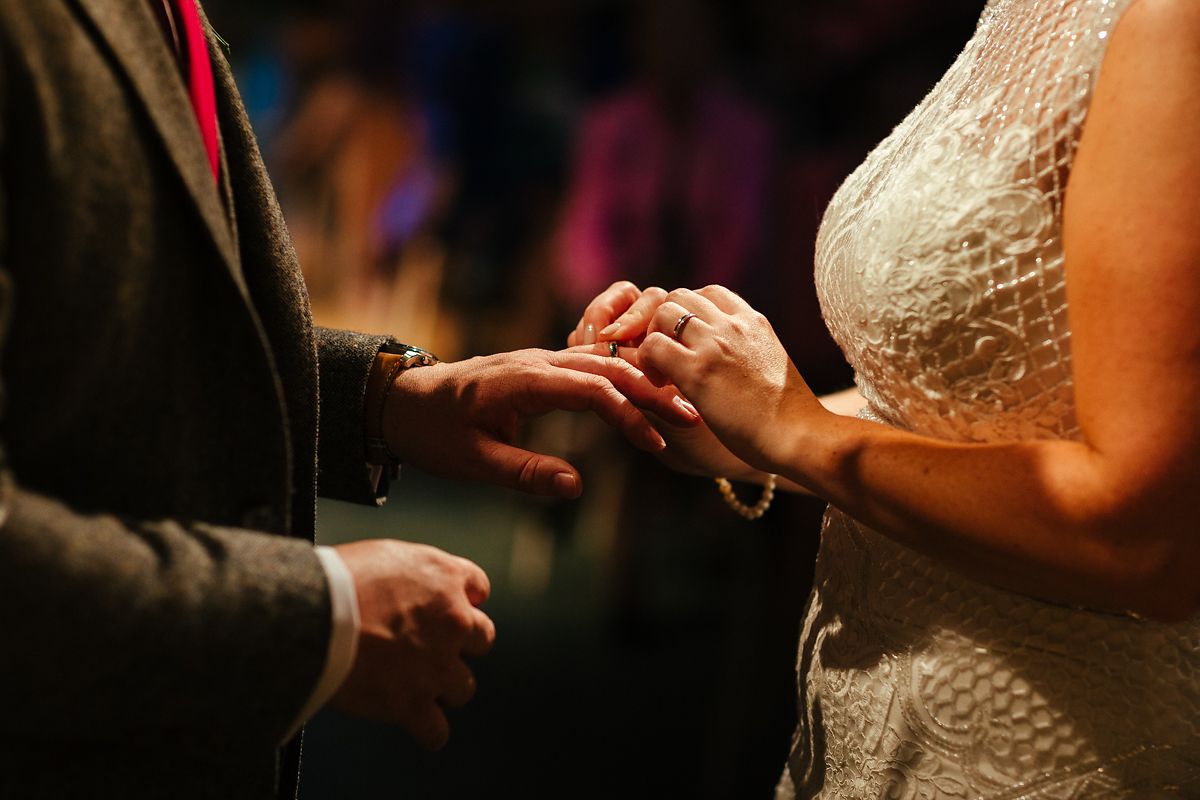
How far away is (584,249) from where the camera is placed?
12.2 feet

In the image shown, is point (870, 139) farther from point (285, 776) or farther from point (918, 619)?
point (285, 776)

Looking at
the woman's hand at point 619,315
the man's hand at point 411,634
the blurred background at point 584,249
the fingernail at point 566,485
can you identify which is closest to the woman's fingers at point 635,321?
the woman's hand at point 619,315

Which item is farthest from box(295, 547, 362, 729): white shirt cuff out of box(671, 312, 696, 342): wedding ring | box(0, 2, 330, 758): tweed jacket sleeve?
box(671, 312, 696, 342): wedding ring

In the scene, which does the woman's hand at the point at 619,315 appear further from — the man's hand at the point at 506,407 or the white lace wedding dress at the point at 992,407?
the white lace wedding dress at the point at 992,407

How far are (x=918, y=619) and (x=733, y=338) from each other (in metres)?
0.36

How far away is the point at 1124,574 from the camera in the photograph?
94 cm

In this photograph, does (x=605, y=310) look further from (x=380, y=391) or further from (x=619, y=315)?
(x=380, y=391)

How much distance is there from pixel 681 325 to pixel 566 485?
0.72 feet

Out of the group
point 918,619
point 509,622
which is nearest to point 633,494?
point 509,622

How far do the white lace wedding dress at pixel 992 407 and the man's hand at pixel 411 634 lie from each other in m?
0.46

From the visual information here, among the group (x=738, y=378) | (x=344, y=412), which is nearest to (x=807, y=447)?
(x=738, y=378)

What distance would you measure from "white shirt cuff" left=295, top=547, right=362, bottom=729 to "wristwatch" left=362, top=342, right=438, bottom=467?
51 cm

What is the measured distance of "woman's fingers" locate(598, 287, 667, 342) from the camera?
4.43ft

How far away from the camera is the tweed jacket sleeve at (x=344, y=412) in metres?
1.36
